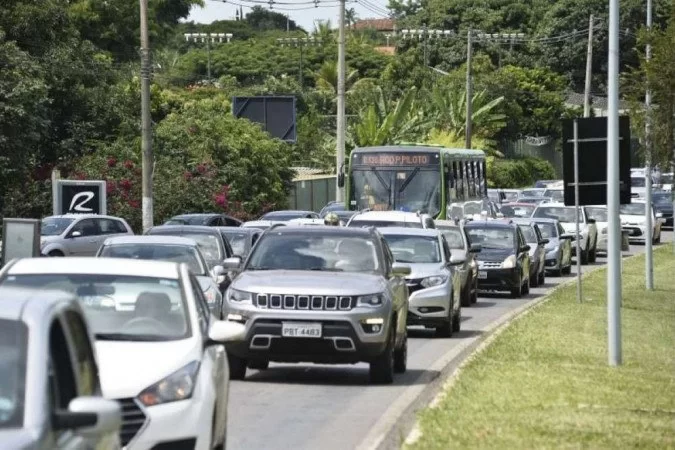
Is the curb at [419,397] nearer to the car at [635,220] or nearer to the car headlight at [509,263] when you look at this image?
the car headlight at [509,263]

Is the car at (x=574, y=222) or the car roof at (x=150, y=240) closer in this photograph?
the car roof at (x=150, y=240)

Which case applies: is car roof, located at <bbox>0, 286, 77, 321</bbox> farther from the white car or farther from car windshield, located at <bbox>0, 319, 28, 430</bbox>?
the white car

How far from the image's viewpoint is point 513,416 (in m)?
14.6

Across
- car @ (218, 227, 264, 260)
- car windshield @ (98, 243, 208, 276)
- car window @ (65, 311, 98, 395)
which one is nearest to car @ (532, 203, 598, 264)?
car @ (218, 227, 264, 260)

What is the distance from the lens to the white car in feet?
33.9

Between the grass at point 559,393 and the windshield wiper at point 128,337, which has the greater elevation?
the windshield wiper at point 128,337

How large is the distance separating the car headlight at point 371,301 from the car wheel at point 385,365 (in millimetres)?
427

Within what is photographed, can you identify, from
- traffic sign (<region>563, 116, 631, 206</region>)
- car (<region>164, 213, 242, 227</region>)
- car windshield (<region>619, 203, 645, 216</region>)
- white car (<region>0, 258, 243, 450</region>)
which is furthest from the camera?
car windshield (<region>619, 203, 645, 216</region>)

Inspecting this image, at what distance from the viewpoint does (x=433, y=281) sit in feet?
85.3

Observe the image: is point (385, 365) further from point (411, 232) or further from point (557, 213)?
point (557, 213)

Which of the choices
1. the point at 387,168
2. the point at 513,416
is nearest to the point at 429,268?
the point at 513,416

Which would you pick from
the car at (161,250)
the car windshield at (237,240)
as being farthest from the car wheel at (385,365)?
the car windshield at (237,240)

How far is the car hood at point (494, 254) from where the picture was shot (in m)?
37.0

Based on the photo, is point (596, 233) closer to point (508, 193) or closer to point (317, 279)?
point (508, 193)
